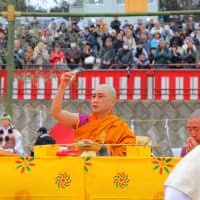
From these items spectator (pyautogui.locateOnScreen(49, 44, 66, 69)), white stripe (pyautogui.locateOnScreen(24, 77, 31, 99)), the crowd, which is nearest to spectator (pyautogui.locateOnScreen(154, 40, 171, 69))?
the crowd

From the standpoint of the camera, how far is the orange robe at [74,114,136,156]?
6926 mm

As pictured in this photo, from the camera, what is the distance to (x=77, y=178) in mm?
6449

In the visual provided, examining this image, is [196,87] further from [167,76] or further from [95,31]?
[95,31]

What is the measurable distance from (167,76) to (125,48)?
109 centimetres

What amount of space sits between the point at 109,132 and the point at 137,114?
1077 centimetres

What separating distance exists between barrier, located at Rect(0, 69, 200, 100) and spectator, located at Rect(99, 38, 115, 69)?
13.8 inches

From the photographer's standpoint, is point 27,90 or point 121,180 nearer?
point 121,180

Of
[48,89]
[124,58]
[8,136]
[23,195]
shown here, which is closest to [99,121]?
[23,195]

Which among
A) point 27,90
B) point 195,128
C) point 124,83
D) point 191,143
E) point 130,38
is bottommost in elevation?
point 27,90

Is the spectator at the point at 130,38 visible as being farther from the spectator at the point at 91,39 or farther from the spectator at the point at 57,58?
the spectator at the point at 57,58

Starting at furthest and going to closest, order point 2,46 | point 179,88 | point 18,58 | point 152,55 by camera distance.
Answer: point 152,55 < point 18,58 < point 179,88 < point 2,46

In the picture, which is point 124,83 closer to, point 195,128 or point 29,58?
point 29,58

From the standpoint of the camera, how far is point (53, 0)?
13.5m

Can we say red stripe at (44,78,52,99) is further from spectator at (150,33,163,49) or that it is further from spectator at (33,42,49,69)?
spectator at (150,33,163,49)
